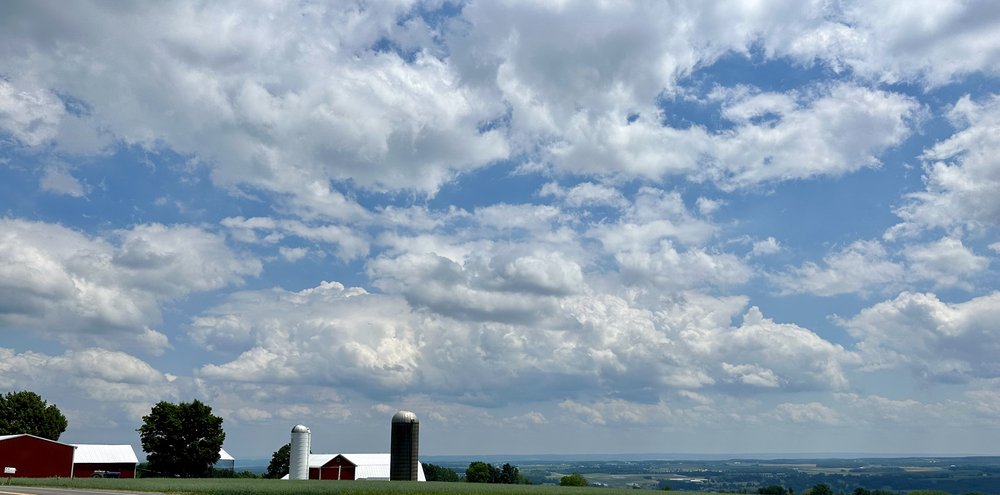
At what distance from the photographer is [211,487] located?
73125 mm

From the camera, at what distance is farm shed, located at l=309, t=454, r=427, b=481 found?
13638 centimetres

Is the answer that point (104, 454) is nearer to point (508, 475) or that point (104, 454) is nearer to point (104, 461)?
point (104, 461)

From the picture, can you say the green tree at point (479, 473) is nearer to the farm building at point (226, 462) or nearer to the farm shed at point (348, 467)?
the farm shed at point (348, 467)

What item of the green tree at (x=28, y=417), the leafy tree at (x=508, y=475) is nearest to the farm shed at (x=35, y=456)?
the green tree at (x=28, y=417)

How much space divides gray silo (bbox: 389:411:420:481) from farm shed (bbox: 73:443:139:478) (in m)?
62.7

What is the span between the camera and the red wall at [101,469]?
12300 centimetres

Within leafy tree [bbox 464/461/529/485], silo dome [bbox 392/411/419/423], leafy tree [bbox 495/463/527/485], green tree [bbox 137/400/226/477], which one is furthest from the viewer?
leafy tree [bbox 495/463/527/485]

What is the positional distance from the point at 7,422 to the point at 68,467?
27.7 metres

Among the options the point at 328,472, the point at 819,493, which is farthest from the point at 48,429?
the point at 819,493

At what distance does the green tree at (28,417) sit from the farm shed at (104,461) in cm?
1003

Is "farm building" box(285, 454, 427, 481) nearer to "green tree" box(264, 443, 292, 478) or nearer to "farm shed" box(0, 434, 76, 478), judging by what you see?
"green tree" box(264, 443, 292, 478)

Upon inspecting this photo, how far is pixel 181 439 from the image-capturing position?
118688 millimetres

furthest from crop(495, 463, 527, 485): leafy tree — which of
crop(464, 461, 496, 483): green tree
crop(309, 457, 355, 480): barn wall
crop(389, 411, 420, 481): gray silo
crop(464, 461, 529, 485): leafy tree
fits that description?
crop(389, 411, 420, 481): gray silo

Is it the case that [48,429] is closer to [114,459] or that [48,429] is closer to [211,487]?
[114,459]
